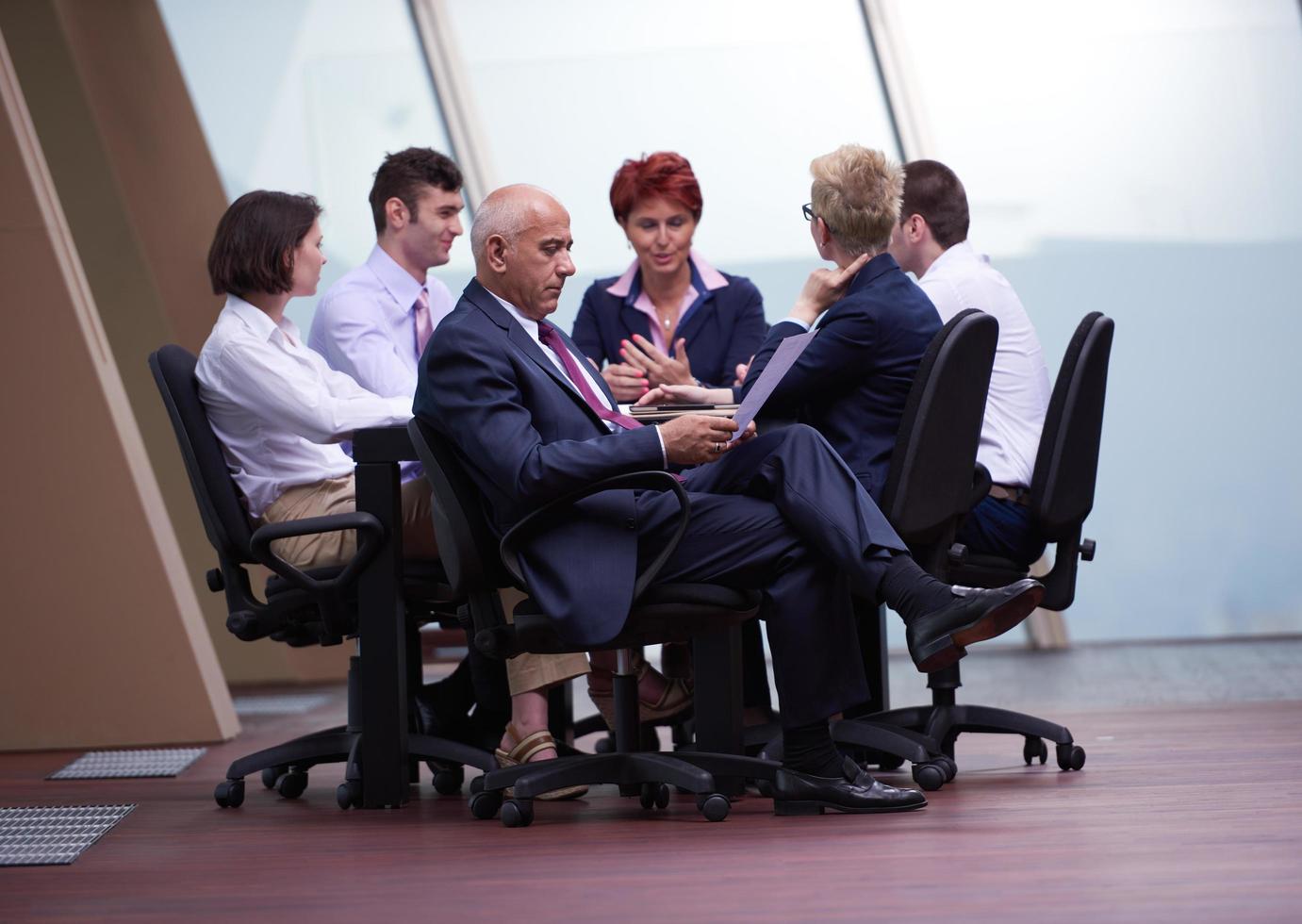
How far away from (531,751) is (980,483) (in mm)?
1111

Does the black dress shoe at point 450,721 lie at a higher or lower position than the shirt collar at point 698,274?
lower

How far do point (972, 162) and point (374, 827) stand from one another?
4.80m

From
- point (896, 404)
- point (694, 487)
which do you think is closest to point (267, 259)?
point (694, 487)

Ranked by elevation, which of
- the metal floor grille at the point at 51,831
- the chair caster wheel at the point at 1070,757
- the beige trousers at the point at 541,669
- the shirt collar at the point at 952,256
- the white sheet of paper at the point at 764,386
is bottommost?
the chair caster wheel at the point at 1070,757

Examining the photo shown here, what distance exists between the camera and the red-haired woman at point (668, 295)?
13.7 ft

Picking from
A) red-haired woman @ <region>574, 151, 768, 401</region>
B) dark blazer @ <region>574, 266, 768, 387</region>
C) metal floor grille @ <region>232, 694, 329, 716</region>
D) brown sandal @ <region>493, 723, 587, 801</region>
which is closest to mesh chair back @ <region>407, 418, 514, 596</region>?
brown sandal @ <region>493, 723, 587, 801</region>

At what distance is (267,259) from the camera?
339 cm

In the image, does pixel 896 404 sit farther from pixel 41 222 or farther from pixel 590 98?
pixel 590 98

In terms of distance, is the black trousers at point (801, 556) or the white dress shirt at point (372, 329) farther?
the white dress shirt at point (372, 329)

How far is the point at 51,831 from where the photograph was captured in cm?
284

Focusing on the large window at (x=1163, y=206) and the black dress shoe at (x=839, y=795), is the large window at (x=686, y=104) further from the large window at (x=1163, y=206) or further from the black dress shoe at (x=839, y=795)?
the black dress shoe at (x=839, y=795)

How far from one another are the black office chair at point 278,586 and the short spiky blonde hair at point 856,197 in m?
1.12

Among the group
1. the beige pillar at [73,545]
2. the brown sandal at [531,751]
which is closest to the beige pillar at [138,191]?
the beige pillar at [73,545]

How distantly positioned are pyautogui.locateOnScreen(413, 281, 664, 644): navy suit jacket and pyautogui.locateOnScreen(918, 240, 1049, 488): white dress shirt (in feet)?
3.73
